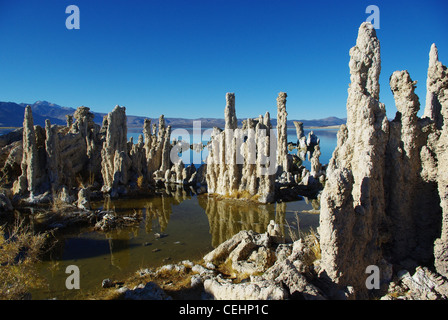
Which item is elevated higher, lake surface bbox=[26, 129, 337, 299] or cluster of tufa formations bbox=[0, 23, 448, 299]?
cluster of tufa formations bbox=[0, 23, 448, 299]

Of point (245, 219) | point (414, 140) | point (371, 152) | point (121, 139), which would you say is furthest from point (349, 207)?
point (121, 139)

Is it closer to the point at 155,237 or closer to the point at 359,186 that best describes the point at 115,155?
the point at 155,237

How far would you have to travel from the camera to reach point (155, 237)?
1587 centimetres

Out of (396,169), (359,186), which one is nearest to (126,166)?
(359,186)

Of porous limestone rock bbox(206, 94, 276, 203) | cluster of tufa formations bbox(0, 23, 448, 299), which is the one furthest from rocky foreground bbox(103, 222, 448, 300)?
porous limestone rock bbox(206, 94, 276, 203)

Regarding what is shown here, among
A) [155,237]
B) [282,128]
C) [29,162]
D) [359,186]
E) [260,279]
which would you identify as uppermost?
[282,128]

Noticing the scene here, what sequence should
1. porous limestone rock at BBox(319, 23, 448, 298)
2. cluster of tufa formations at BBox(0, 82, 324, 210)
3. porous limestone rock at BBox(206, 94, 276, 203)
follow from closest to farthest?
porous limestone rock at BBox(319, 23, 448, 298)
cluster of tufa formations at BBox(0, 82, 324, 210)
porous limestone rock at BBox(206, 94, 276, 203)

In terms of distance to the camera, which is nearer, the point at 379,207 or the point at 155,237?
the point at 379,207

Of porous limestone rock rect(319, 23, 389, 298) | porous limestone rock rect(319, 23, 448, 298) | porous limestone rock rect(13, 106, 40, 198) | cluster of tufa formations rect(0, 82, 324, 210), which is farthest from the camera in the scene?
cluster of tufa formations rect(0, 82, 324, 210)

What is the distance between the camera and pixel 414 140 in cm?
859

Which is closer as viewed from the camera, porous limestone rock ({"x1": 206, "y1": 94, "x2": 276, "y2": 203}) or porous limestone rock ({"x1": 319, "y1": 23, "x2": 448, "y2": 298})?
porous limestone rock ({"x1": 319, "y1": 23, "x2": 448, "y2": 298})

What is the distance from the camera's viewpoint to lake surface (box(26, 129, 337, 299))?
11.8 m

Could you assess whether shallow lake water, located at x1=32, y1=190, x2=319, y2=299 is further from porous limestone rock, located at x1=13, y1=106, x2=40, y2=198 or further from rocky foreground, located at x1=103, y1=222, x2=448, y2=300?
porous limestone rock, located at x1=13, y1=106, x2=40, y2=198

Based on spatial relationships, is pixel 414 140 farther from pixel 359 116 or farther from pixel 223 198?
pixel 223 198
